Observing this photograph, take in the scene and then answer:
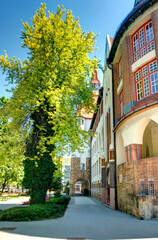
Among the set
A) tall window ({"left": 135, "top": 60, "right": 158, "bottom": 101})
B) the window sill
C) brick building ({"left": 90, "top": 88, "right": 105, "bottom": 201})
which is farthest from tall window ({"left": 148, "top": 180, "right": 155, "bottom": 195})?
brick building ({"left": 90, "top": 88, "right": 105, "bottom": 201})

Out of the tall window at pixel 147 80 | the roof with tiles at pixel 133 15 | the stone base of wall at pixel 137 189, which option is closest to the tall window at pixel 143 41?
the roof with tiles at pixel 133 15

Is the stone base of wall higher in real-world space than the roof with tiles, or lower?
lower

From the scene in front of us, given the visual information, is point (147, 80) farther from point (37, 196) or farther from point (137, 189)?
point (37, 196)

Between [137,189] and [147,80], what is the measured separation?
6.76 m

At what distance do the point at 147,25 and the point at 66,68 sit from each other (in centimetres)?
642

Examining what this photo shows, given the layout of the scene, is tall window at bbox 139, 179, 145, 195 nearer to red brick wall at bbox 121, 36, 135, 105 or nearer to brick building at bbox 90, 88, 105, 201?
red brick wall at bbox 121, 36, 135, 105

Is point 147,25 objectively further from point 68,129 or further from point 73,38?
point 68,129

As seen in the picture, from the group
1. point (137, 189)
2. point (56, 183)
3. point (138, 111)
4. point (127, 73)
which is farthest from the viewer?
point (56, 183)

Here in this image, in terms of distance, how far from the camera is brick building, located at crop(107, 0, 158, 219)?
10.2 meters

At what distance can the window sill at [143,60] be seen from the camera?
39.3 ft

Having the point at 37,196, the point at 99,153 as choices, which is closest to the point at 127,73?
the point at 37,196

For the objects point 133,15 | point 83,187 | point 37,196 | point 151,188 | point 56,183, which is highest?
point 133,15

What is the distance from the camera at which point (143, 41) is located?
43.3 feet

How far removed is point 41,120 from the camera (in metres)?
13.2
